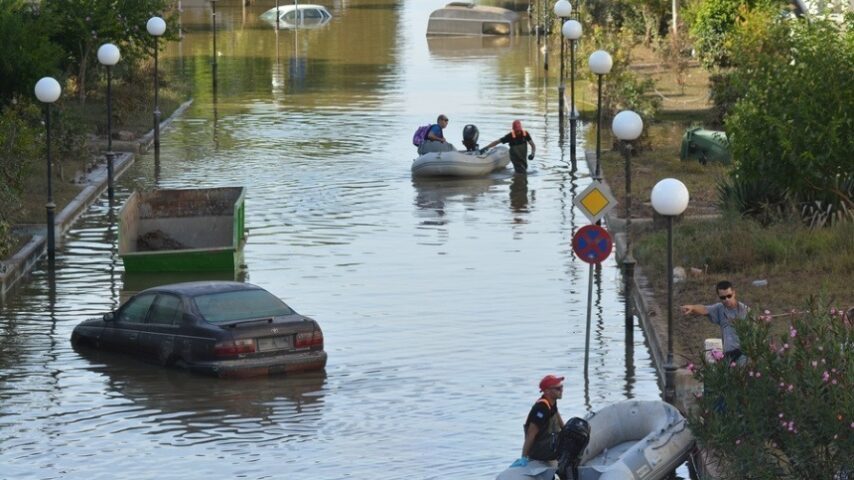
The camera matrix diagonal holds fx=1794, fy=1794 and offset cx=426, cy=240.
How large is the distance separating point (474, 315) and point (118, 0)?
2286cm

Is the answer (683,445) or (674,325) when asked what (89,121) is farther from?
(683,445)

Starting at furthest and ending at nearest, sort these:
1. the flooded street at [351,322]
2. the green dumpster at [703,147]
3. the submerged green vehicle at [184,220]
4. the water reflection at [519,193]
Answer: the green dumpster at [703,147] < the water reflection at [519,193] < the submerged green vehicle at [184,220] < the flooded street at [351,322]

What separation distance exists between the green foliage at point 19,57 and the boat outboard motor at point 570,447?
24112mm

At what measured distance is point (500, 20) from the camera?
74938 mm

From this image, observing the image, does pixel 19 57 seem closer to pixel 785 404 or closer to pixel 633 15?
pixel 785 404

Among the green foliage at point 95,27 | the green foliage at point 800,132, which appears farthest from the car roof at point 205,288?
the green foliage at point 95,27

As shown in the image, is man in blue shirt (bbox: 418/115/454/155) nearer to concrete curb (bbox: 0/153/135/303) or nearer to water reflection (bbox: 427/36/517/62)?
concrete curb (bbox: 0/153/135/303)

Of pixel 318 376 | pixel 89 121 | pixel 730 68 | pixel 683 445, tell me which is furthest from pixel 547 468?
pixel 730 68

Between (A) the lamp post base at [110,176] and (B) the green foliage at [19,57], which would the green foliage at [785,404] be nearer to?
(A) the lamp post base at [110,176]

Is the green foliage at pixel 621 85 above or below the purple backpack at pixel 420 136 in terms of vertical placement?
above

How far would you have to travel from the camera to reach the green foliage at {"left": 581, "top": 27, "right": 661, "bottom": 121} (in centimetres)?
4091

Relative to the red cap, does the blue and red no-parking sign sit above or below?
above

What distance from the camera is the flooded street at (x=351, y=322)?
17.5 metres

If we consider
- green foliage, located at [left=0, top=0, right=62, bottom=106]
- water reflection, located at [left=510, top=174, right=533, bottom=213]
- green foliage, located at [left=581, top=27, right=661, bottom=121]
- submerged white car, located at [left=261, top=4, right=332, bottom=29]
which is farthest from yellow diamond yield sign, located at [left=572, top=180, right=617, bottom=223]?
submerged white car, located at [left=261, top=4, right=332, bottom=29]
